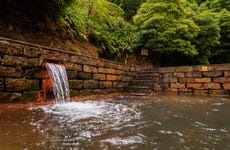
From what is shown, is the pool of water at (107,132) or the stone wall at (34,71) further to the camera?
the stone wall at (34,71)

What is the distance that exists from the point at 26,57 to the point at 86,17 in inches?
180

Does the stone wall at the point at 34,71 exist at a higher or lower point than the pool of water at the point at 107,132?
higher

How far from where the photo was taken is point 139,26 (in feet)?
29.8

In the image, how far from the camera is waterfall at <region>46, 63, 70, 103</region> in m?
3.62

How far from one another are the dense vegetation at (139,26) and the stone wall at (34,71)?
55.0 inches

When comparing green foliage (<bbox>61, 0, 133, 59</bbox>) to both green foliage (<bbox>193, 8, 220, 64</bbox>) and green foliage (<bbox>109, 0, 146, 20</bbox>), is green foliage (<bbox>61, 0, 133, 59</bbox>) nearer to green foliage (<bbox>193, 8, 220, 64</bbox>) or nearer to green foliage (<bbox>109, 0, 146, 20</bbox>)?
green foliage (<bbox>109, 0, 146, 20</bbox>)

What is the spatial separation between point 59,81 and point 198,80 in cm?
444

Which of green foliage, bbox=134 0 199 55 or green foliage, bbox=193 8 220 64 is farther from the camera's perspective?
green foliage, bbox=193 8 220 64

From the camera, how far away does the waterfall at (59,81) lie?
3622 millimetres

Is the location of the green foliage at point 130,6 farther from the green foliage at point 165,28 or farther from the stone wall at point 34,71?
the stone wall at point 34,71

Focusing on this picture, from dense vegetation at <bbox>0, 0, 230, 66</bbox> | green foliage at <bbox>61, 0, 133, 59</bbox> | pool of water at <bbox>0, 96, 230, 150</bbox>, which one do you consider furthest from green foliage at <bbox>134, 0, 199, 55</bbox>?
pool of water at <bbox>0, 96, 230, 150</bbox>

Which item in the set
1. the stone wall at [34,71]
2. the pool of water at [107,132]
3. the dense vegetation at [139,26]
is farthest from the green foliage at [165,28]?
the pool of water at [107,132]

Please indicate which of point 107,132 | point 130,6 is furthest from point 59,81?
point 130,6

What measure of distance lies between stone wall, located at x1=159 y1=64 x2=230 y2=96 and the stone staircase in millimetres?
364
